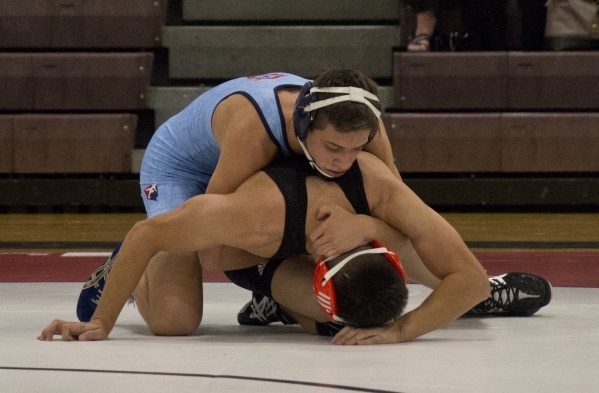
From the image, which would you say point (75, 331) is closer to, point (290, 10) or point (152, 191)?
point (152, 191)

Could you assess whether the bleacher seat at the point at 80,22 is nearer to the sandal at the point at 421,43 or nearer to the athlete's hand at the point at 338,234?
the sandal at the point at 421,43

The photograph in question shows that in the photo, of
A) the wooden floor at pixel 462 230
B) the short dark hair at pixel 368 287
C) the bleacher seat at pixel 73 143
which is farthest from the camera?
the bleacher seat at pixel 73 143

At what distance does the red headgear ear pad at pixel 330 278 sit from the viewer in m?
2.15

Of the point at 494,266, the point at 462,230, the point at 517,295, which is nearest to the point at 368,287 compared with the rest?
the point at 517,295

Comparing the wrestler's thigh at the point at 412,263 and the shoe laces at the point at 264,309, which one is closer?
the wrestler's thigh at the point at 412,263

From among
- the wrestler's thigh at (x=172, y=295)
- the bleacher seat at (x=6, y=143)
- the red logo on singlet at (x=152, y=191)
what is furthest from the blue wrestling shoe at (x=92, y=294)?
the bleacher seat at (x=6, y=143)

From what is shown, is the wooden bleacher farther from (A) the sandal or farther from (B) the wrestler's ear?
(B) the wrestler's ear

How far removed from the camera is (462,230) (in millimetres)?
4910

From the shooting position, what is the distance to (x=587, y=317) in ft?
8.83

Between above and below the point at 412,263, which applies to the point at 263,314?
below

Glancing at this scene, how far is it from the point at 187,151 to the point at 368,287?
919 mm

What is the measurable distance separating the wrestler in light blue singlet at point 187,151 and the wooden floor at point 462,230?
1413 millimetres

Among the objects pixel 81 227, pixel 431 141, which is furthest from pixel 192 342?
pixel 431 141

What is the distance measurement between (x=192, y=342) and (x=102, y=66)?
395 centimetres
